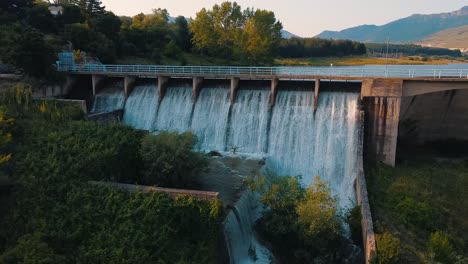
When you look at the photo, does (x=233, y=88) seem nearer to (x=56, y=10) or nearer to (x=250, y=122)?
(x=250, y=122)

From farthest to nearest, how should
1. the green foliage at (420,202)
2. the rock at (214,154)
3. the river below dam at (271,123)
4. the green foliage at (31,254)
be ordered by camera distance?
the rock at (214,154), the river below dam at (271,123), the green foliage at (420,202), the green foliage at (31,254)

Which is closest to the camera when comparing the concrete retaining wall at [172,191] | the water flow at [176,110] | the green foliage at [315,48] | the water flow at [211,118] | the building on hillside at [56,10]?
the concrete retaining wall at [172,191]

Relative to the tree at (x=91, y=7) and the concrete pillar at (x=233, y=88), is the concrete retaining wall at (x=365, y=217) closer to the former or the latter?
the concrete pillar at (x=233, y=88)

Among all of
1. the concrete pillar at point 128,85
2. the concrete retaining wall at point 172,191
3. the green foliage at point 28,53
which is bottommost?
the concrete retaining wall at point 172,191

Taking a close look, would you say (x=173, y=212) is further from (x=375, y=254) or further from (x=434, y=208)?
(x=434, y=208)

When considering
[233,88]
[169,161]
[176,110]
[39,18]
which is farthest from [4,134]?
[39,18]

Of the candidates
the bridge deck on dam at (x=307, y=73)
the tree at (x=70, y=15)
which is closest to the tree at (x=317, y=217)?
the bridge deck on dam at (x=307, y=73)

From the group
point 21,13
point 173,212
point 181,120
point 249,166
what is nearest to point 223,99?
point 181,120

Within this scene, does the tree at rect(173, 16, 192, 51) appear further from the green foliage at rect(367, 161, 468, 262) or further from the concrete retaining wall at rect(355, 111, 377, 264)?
the green foliage at rect(367, 161, 468, 262)
